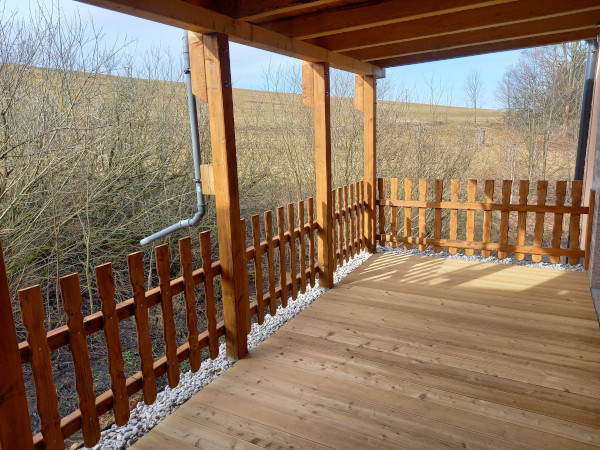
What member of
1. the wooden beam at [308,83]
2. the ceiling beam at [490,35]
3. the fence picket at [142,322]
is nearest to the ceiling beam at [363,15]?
the wooden beam at [308,83]

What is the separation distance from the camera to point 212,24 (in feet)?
7.69

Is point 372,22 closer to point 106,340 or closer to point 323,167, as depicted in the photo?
point 323,167

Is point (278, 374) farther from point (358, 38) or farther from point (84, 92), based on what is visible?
point (84, 92)

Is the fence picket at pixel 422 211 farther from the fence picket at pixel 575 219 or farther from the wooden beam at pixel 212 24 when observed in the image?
the wooden beam at pixel 212 24

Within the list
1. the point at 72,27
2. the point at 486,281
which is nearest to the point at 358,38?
the point at 486,281

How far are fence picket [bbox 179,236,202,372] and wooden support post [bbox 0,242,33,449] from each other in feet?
3.43

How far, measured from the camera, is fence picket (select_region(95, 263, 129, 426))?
1953 millimetres

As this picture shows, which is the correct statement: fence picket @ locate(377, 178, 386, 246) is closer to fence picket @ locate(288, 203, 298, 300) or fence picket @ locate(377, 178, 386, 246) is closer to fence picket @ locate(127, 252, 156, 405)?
fence picket @ locate(288, 203, 298, 300)

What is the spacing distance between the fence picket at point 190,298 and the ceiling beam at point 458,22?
224 centimetres

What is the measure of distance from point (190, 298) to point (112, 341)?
1.85 ft

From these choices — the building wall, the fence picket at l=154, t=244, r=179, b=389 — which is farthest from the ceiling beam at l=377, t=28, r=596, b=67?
the fence picket at l=154, t=244, r=179, b=389

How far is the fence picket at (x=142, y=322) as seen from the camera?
2102 mm

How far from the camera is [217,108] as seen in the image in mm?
2461

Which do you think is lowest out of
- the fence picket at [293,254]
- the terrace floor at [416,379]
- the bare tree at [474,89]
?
the terrace floor at [416,379]
